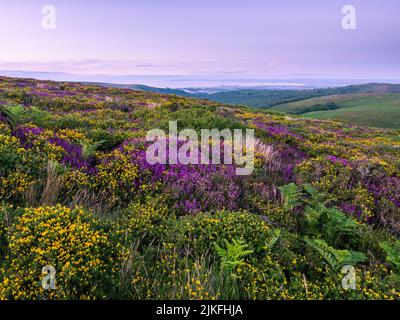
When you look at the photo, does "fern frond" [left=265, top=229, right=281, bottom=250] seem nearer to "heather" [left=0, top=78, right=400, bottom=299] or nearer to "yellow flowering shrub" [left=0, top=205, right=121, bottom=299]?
"heather" [left=0, top=78, right=400, bottom=299]

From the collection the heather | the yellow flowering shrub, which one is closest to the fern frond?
the heather

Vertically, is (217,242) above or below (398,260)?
above

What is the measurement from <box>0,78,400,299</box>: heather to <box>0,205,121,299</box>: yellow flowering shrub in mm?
16

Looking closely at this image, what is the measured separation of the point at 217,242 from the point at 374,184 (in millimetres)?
5613

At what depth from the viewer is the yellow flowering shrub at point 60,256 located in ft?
9.31

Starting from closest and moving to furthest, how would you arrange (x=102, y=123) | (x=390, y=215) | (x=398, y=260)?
(x=398, y=260) < (x=390, y=215) < (x=102, y=123)

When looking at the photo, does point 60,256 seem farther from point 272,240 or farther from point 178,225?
point 272,240

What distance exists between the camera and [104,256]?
3.35m

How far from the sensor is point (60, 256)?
311 centimetres

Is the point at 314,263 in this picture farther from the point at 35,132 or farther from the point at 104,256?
the point at 35,132

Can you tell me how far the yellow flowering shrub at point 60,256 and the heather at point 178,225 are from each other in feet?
0.05

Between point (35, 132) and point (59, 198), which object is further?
point (35, 132)

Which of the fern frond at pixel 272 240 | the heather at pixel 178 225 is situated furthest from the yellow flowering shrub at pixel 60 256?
the fern frond at pixel 272 240
